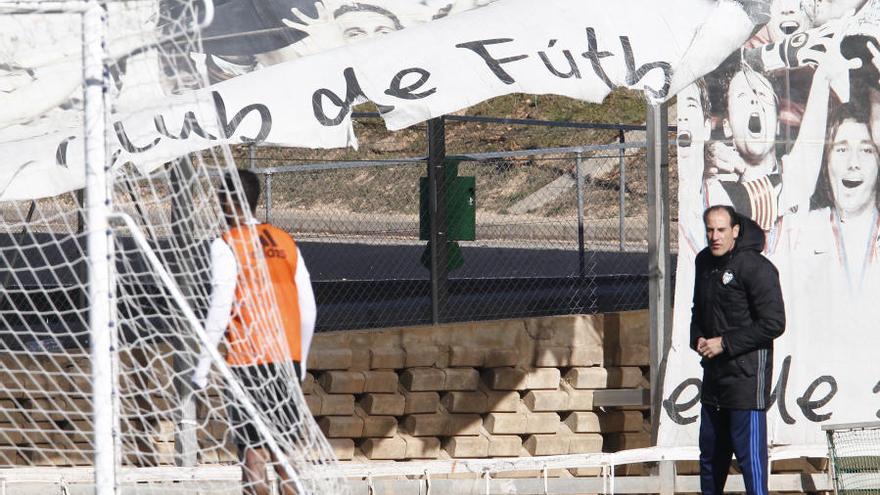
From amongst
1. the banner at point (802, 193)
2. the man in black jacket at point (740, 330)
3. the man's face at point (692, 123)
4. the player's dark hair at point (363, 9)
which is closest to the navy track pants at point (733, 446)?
the man in black jacket at point (740, 330)

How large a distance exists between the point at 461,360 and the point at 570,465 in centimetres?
122

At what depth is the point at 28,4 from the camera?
604 cm

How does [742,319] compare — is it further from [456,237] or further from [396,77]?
[456,237]

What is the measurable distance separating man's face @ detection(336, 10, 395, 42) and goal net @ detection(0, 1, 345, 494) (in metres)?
1.06

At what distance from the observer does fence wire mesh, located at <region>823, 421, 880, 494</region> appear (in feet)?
25.9

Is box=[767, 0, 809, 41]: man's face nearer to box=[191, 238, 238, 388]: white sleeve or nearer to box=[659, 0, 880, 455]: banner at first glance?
box=[659, 0, 880, 455]: banner

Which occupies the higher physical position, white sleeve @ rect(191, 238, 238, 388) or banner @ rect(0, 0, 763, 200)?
banner @ rect(0, 0, 763, 200)

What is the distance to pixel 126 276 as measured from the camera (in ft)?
24.5

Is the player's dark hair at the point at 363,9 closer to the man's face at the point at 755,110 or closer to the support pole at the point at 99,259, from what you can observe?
the man's face at the point at 755,110

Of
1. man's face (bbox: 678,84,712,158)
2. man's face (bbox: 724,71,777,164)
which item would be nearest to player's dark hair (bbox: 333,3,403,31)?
man's face (bbox: 678,84,712,158)

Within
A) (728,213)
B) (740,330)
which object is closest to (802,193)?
(728,213)

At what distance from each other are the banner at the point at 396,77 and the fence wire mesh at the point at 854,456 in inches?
86.0

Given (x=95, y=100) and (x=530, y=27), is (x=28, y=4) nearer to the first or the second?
(x=95, y=100)

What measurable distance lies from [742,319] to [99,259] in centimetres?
338
